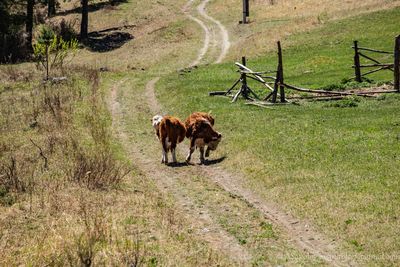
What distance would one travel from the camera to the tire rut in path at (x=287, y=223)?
12.5m

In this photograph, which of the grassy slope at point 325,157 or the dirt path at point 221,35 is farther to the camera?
the dirt path at point 221,35

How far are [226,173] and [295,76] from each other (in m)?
22.8

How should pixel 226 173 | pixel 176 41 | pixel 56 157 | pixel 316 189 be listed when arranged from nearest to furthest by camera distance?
pixel 316 189 < pixel 226 173 < pixel 56 157 < pixel 176 41

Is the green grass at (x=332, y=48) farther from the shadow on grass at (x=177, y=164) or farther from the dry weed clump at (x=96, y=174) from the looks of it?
the dry weed clump at (x=96, y=174)

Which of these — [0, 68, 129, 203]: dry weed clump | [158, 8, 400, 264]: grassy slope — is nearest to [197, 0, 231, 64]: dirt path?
[0, 68, 129, 203]: dry weed clump

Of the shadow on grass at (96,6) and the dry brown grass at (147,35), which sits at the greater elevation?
the shadow on grass at (96,6)

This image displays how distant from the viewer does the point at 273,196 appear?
53.5 feet

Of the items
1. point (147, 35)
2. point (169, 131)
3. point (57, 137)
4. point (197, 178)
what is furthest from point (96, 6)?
point (197, 178)

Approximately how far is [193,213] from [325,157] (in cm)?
570

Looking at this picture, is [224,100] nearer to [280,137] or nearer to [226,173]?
[280,137]

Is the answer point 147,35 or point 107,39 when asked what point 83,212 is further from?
point 107,39

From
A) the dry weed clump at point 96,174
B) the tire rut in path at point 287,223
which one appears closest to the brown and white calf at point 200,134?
the tire rut in path at point 287,223

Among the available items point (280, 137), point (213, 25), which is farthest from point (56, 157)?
point (213, 25)

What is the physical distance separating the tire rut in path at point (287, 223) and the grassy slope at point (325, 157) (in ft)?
1.08
